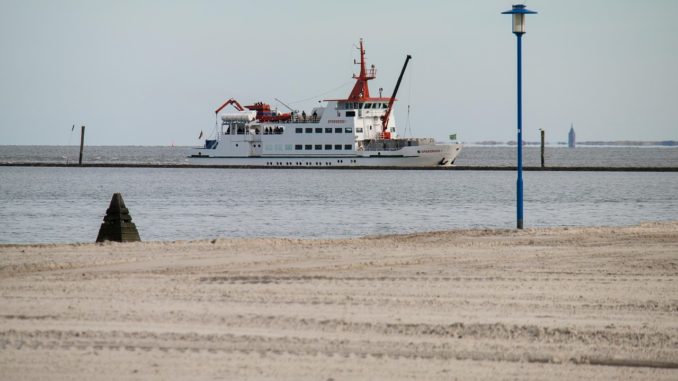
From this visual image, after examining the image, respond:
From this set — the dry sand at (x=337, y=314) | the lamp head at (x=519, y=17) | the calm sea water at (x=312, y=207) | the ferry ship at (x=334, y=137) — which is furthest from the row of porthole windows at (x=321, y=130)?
the dry sand at (x=337, y=314)

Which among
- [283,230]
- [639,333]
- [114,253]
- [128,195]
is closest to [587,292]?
[639,333]

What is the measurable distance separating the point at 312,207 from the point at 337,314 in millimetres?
27579

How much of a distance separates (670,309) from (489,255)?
17.7 ft

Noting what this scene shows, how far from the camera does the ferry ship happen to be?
266 feet

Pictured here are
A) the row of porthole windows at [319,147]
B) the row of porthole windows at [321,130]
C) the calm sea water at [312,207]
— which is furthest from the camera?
the row of porthole windows at [319,147]

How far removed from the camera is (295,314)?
1149 cm

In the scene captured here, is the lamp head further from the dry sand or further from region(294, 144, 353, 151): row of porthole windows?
region(294, 144, 353, 151): row of porthole windows

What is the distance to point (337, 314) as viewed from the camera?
1154 centimetres

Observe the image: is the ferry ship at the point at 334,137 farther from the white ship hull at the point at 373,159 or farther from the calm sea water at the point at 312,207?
the calm sea water at the point at 312,207

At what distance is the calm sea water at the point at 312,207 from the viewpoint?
28500mm

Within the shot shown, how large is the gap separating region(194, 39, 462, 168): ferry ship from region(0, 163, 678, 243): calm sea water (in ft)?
54.2

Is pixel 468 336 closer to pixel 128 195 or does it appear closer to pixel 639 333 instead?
pixel 639 333

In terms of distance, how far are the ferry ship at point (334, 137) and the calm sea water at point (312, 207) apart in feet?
54.2

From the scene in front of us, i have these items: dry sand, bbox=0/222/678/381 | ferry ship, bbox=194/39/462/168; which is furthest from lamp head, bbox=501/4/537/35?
ferry ship, bbox=194/39/462/168
